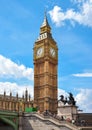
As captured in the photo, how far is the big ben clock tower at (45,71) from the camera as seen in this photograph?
314 feet

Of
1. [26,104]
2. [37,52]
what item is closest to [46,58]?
[37,52]

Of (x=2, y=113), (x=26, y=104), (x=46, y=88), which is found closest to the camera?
(x=2, y=113)

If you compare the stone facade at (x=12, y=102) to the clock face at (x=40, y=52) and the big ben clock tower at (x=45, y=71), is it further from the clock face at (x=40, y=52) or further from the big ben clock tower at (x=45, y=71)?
the clock face at (x=40, y=52)

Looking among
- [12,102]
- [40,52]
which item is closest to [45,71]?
[40,52]

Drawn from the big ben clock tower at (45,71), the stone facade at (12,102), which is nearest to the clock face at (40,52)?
the big ben clock tower at (45,71)

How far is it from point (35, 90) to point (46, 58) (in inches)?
382

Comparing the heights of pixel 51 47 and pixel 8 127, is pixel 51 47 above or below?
above

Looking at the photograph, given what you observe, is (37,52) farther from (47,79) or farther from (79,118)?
(79,118)

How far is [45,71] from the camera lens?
9750 centimetres

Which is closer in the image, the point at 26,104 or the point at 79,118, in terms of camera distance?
the point at 79,118

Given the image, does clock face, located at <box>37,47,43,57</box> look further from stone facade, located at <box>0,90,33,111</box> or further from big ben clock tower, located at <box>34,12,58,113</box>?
stone facade, located at <box>0,90,33,111</box>

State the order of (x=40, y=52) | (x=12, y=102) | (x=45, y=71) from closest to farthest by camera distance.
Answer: (x=45, y=71), (x=40, y=52), (x=12, y=102)

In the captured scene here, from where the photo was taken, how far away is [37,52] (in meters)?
100

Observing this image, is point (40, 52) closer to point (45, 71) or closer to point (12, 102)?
point (45, 71)
